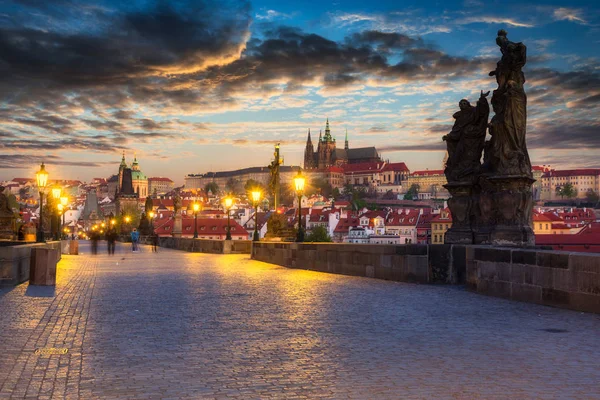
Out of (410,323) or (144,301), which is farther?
(144,301)

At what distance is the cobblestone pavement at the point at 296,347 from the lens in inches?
235

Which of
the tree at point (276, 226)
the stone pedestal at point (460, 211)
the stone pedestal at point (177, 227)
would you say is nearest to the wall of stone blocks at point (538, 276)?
the stone pedestal at point (460, 211)

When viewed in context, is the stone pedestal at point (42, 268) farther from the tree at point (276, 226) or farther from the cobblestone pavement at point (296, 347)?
the tree at point (276, 226)

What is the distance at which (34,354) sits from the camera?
7410mm

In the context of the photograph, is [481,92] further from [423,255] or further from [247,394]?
[247,394]

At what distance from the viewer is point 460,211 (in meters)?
16.0

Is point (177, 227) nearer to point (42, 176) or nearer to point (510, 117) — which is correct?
point (42, 176)

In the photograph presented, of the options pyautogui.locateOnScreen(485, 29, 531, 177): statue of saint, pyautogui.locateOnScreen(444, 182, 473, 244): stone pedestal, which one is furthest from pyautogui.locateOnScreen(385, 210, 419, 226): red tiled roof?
pyautogui.locateOnScreen(485, 29, 531, 177): statue of saint

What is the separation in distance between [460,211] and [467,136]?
194 centimetres

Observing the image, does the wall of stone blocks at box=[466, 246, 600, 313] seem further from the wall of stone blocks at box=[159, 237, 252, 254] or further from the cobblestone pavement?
the wall of stone blocks at box=[159, 237, 252, 254]

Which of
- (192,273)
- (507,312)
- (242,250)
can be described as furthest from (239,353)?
A: (242,250)

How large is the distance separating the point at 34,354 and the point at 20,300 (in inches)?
214

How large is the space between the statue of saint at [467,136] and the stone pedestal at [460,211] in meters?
0.36

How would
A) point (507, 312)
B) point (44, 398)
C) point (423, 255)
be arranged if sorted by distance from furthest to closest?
point (423, 255) < point (507, 312) < point (44, 398)
